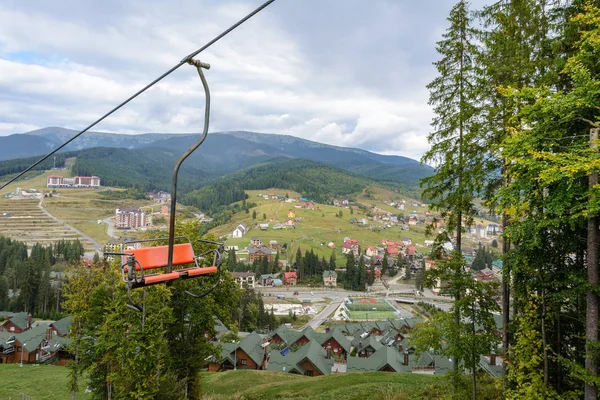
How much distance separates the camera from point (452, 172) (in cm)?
1320

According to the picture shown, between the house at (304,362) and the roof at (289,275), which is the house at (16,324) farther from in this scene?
the roof at (289,275)

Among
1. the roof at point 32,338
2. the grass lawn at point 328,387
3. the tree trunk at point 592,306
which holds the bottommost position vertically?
the roof at point 32,338

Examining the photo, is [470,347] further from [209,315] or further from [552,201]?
[209,315]

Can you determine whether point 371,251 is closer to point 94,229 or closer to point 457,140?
point 94,229

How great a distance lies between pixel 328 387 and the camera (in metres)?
22.3

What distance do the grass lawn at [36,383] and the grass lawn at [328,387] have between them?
9.97m

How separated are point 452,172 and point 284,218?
157 metres

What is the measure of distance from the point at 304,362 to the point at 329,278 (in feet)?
211

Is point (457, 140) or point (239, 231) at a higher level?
point (457, 140)

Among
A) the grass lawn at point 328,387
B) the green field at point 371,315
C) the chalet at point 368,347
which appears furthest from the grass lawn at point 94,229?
the grass lawn at point 328,387

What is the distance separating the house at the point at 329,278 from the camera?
101 metres

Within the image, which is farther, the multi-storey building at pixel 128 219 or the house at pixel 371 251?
the multi-storey building at pixel 128 219

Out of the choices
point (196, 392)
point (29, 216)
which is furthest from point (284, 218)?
point (196, 392)

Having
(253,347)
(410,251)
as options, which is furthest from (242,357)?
(410,251)
